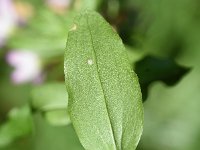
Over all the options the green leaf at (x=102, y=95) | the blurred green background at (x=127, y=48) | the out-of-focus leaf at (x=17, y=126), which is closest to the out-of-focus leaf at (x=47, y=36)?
the blurred green background at (x=127, y=48)

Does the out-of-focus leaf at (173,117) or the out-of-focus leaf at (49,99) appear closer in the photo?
the out-of-focus leaf at (49,99)

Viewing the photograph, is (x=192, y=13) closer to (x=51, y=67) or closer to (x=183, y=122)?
(x=183, y=122)

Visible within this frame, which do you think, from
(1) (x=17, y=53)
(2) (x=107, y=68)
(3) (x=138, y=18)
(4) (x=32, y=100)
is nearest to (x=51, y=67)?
(1) (x=17, y=53)

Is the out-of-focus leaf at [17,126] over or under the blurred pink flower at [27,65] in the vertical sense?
over

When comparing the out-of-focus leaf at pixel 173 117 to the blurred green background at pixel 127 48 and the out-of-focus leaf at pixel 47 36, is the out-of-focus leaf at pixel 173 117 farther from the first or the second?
the out-of-focus leaf at pixel 47 36

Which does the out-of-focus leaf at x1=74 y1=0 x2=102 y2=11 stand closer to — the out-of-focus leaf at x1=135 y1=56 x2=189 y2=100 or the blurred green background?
the blurred green background

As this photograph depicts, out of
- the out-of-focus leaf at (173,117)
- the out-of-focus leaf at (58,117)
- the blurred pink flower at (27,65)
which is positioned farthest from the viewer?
the out-of-focus leaf at (173,117)

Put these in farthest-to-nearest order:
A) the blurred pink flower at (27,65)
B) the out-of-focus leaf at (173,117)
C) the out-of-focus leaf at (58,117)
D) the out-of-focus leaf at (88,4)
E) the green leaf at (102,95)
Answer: the out-of-focus leaf at (173,117)
the blurred pink flower at (27,65)
the out-of-focus leaf at (88,4)
the out-of-focus leaf at (58,117)
the green leaf at (102,95)

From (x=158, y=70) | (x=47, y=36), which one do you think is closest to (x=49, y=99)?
(x=158, y=70)
